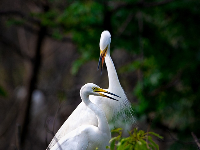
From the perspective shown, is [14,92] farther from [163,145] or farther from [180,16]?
[180,16]

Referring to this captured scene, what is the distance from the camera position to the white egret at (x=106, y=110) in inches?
131

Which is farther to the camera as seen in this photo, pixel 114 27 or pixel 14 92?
pixel 14 92

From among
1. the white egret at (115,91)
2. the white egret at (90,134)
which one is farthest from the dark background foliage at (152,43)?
the white egret at (90,134)

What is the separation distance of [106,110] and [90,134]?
493mm

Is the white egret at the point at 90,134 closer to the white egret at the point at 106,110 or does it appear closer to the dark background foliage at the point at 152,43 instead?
the white egret at the point at 106,110

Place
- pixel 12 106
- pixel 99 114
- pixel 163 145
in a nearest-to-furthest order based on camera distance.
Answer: pixel 99 114
pixel 163 145
pixel 12 106

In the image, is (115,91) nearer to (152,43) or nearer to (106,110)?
(106,110)

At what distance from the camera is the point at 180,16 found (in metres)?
6.02

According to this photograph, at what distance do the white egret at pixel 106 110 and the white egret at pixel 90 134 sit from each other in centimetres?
27

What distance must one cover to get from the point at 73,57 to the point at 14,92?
2.11 meters

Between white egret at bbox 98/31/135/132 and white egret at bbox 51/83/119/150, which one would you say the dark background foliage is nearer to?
white egret at bbox 98/31/135/132

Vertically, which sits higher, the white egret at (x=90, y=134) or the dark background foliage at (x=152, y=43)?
the dark background foliage at (x=152, y=43)

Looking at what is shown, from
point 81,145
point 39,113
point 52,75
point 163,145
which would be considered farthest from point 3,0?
point 81,145

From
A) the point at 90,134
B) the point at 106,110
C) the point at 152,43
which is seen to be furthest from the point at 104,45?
the point at 152,43
